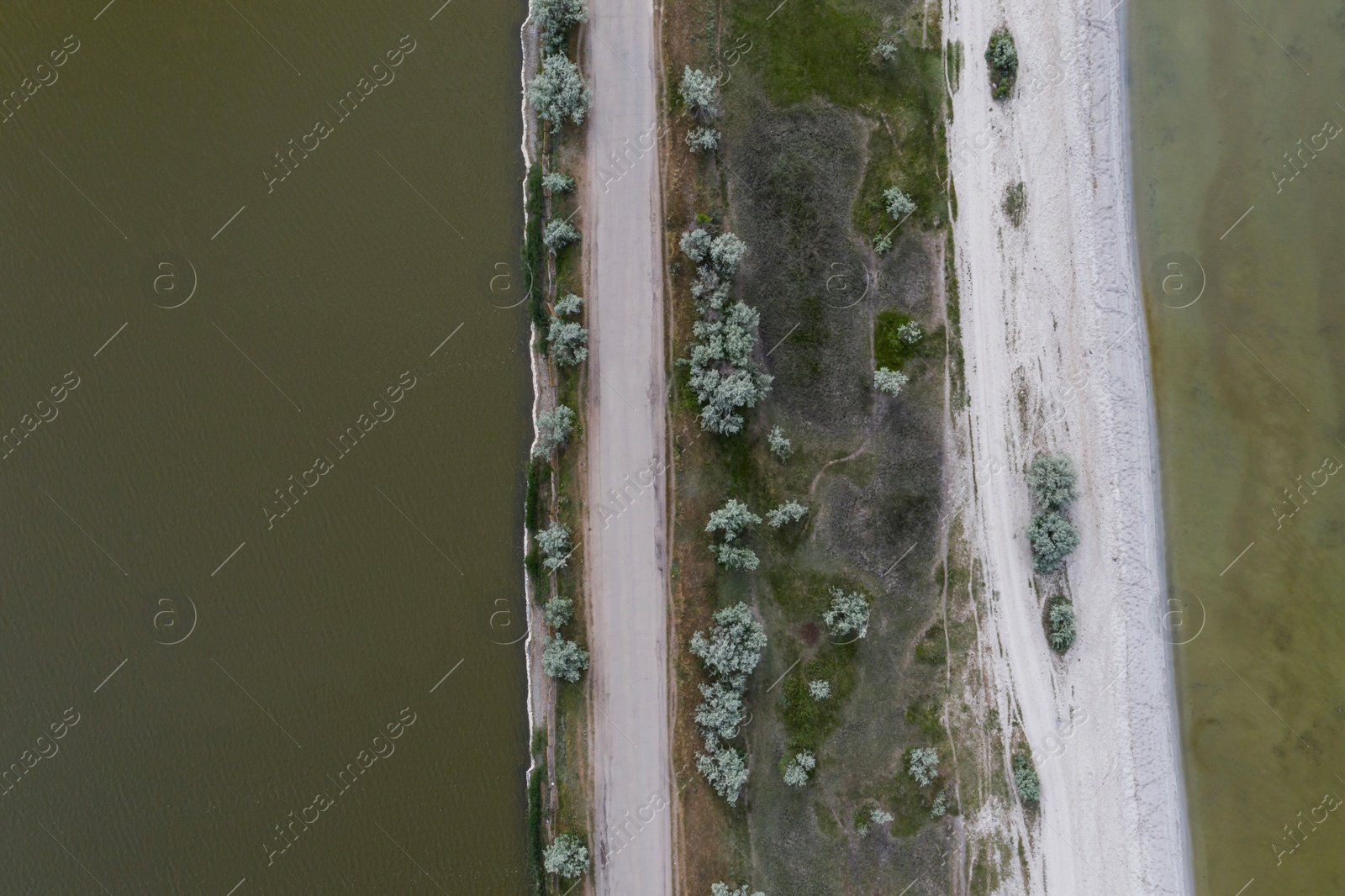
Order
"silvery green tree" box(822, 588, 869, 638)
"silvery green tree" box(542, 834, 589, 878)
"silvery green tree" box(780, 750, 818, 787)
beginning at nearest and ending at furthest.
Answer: "silvery green tree" box(542, 834, 589, 878), "silvery green tree" box(780, 750, 818, 787), "silvery green tree" box(822, 588, 869, 638)

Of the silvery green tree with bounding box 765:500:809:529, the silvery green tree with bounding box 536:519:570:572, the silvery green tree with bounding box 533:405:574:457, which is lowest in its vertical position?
the silvery green tree with bounding box 765:500:809:529

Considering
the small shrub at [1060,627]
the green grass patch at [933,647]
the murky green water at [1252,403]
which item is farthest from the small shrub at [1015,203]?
the green grass patch at [933,647]

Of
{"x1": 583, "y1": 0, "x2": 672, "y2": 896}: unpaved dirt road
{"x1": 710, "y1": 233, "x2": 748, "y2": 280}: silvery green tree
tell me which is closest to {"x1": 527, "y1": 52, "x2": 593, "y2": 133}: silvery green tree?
{"x1": 583, "y1": 0, "x2": 672, "y2": 896}: unpaved dirt road

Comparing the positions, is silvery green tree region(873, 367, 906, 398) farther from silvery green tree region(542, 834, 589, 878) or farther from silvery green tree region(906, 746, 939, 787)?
silvery green tree region(542, 834, 589, 878)

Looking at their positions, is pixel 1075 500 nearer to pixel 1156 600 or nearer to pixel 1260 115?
pixel 1156 600

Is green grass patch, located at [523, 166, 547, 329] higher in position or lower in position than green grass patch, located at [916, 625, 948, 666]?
higher

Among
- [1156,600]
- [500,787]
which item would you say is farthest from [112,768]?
[1156,600]

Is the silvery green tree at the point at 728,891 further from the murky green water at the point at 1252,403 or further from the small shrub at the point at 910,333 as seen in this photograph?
the small shrub at the point at 910,333
